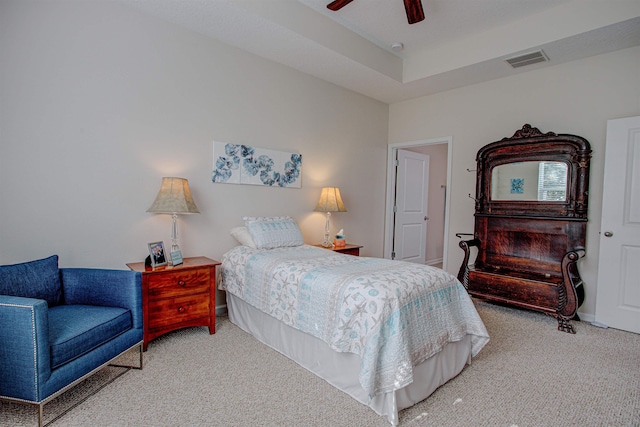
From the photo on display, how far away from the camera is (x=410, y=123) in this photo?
4961mm

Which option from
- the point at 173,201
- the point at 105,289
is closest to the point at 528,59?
the point at 173,201

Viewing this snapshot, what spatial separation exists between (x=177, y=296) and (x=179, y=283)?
0.35 ft

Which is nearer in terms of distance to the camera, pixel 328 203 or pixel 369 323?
pixel 369 323

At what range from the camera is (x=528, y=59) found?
3.50m

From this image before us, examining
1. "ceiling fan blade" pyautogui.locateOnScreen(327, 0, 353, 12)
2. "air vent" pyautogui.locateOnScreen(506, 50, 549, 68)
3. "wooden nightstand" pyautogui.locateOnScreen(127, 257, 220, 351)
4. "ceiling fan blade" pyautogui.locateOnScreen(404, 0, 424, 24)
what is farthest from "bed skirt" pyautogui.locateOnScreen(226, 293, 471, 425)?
"air vent" pyautogui.locateOnScreen(506, 50, 549, 68)

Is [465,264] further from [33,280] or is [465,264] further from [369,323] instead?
[33,280]

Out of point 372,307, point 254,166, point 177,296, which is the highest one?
point 254,166

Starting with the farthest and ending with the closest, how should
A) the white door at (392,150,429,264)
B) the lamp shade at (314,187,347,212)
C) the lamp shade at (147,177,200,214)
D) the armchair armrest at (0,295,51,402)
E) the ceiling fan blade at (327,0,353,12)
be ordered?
the white door at (392,150,429,264) < the lamp shade at (314,187,347,212) < the lamp shade at (147,177,200,214) < the ceiling fan blade at (327,0,353,12) < the armchair armrest at (0,295,51,402)

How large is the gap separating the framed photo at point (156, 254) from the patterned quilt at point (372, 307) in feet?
2.40

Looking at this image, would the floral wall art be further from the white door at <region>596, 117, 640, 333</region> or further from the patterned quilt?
the white door at <region>596, 117, 640, 333</region>

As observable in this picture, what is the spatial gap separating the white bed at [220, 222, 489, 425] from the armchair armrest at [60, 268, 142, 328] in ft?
2.85

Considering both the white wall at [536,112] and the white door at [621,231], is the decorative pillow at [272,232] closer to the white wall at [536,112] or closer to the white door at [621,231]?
the white wall at [536,112]

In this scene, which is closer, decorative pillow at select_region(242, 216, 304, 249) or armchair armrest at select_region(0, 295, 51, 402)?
armchair armrest at select_region(0, 295, 51, 402)

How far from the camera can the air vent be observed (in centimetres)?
338
